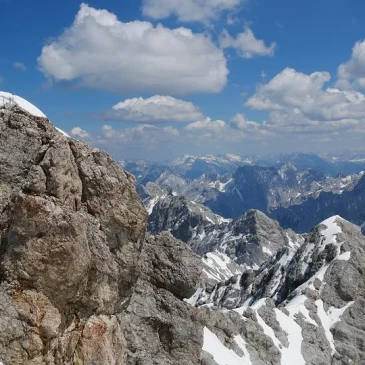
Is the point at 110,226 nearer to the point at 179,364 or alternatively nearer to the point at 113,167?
the point at 113,167

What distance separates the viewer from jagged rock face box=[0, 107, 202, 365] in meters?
21.3

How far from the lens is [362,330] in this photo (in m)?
72.7

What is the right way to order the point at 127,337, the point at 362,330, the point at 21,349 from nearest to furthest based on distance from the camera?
1. the point at 21,349
2. the point at 127,337
3. the point at 362,330

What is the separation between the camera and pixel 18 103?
27594 mm

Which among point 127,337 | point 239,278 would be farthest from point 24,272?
point 239,278

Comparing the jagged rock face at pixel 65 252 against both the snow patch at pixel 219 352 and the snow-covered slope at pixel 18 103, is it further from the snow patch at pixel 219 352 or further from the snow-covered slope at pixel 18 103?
the snow patch at pixel 219 352

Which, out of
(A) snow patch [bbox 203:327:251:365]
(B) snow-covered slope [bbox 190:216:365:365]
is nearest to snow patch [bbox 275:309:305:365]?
(B) snow-covered slope [bbox 190:216:365:365]

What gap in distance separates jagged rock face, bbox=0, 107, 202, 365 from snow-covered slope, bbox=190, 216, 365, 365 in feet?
41.0

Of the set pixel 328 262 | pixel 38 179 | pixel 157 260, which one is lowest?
pixel 328 262

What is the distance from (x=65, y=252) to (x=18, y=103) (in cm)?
1172

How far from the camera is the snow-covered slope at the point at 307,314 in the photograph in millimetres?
56812

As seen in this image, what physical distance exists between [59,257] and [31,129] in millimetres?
8664

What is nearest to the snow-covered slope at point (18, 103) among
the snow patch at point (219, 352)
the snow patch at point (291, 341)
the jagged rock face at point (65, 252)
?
the jagged rock face at point (65, 252)

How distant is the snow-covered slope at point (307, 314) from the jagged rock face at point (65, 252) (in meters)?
12.5
